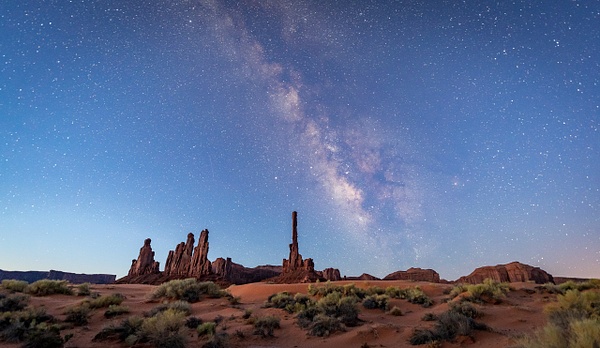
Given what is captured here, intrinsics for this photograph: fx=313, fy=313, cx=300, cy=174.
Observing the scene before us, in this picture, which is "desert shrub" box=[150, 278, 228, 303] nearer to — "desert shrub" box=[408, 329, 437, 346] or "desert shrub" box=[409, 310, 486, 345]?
"desert shrub" box=[408, 329, 437, 346]

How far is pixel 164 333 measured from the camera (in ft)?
31.7

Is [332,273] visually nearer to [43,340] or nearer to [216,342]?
[216,342]

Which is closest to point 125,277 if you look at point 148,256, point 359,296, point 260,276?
point 148,256

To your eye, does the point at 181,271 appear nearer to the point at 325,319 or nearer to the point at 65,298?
the point at 65,298

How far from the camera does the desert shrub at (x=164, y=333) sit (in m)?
9.18

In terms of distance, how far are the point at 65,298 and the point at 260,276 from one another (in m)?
95.2

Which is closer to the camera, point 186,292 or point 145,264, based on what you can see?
point 186,292

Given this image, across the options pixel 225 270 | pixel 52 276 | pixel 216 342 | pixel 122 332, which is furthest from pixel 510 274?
pixel 52 276

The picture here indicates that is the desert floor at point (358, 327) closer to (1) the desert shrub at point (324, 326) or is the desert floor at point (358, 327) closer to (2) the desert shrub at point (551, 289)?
(1) the desert shrub at point (324, 326)

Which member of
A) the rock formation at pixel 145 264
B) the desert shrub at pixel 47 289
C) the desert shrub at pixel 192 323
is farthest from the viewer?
the rock formation at pixel 145 264

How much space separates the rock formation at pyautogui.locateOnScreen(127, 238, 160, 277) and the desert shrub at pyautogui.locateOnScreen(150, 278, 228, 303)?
6686cm

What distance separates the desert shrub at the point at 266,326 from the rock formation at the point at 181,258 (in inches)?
2899

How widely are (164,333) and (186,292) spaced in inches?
400

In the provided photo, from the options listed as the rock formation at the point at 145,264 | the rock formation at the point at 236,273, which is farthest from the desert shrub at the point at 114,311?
the rock formation at the point at 236,273
